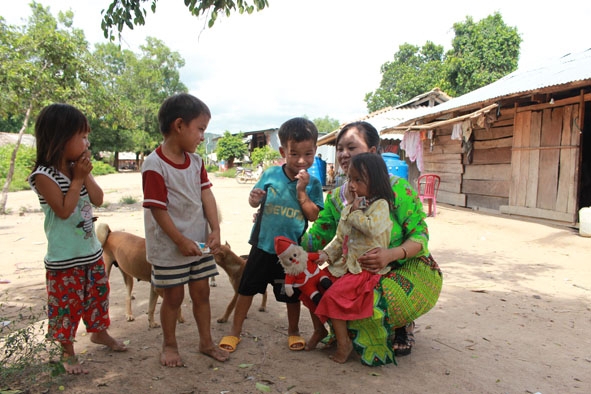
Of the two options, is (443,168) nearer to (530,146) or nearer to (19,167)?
(530,146)

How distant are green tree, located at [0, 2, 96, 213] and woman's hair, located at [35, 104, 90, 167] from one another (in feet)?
28.2

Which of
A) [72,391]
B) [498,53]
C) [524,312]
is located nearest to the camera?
[72,391]

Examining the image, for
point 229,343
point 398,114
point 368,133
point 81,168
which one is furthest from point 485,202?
point 81,168

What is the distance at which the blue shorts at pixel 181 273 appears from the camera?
2.43m

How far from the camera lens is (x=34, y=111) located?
1034cm

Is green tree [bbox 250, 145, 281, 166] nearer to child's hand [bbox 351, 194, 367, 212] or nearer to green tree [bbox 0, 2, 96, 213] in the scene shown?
green tree [bbox 0, 2, 96, 213]

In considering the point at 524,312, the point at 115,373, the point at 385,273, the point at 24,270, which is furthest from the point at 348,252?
the point at 24,270

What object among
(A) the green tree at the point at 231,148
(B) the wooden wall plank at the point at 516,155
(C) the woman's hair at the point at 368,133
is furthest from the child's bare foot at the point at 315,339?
(A) the green tree at the point at 231,148

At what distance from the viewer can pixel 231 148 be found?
41219 mm

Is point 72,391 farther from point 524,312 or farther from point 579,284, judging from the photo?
point 579,284

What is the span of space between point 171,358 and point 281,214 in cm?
114

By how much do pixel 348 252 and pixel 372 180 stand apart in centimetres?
50

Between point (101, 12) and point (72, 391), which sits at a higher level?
point (101, 12)

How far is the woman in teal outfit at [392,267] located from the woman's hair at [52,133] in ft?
5.38
